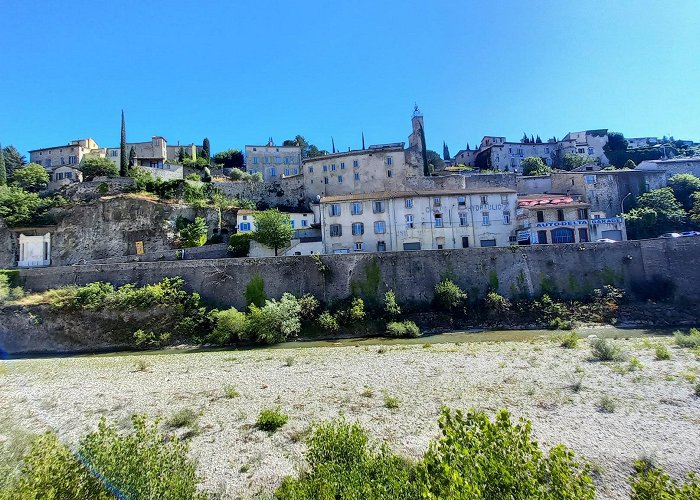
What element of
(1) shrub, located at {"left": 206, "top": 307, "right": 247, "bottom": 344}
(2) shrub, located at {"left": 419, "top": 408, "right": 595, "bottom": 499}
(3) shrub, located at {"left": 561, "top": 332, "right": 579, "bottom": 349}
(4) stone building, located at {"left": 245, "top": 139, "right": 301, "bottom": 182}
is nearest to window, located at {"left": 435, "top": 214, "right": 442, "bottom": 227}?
(3) shrub, located at {"left": 561, "top": 332, "right": 579, "bottom": 349}

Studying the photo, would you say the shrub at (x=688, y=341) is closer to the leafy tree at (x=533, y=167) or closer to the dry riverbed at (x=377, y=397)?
the dry riverbed at (x=377, y=397)

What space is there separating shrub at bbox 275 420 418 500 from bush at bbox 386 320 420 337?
791 inches

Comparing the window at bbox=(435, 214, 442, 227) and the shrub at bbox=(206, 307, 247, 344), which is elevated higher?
the window at bbox=(435, 214, 442, 227)

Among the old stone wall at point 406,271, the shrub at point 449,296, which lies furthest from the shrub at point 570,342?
the old stone wall at point 406,271

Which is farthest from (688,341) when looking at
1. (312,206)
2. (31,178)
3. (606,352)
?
(31,178)

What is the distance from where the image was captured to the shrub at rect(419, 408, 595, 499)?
5.24 meters

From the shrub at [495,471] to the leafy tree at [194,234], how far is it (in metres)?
41.8

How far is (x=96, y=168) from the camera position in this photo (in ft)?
173

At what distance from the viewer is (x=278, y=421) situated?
13.0 meters

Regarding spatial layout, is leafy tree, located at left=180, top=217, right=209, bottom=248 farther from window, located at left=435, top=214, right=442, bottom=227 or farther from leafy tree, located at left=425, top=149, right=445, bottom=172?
leafy tree, located at left=425, top=149, right=445, bottom=172

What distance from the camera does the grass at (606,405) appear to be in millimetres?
13180

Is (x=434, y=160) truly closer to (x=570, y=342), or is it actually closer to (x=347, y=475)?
(x=570, y=342)

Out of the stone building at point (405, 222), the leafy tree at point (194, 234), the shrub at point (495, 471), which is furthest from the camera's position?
the leafy tree at point (194, 234)

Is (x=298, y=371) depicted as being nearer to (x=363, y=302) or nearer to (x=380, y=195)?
(x=363, y=302)
